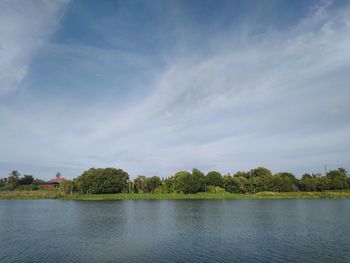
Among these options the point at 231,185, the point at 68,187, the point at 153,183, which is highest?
the point at 153,183

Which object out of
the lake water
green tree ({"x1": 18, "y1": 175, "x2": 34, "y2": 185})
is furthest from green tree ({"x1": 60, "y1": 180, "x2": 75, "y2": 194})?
the lake water

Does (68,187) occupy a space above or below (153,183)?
below

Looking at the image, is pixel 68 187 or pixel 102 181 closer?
pixel 68 187

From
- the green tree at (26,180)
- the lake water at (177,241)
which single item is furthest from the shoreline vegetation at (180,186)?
the lake water at (177,241)

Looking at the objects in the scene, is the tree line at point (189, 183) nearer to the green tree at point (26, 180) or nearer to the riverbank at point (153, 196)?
the riverbank at point (153, 196)

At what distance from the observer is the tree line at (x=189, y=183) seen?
133 m

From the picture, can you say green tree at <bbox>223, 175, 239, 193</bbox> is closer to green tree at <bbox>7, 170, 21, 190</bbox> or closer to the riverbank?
the riverbank

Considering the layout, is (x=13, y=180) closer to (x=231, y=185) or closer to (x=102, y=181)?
(x=102, y=181)

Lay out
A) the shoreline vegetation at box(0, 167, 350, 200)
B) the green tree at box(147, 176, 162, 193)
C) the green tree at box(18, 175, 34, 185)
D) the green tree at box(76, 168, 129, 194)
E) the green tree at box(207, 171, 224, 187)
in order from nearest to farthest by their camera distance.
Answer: the shoreline vegetation at box(0, 167, 350, 200)
the green tree at box(76, 168, 129, 194)
the green tree at box(147, 176, 162, 193)
the green tree at box(207, 171, 224, 187)
the green tree at box(18, 175, 34, 185)

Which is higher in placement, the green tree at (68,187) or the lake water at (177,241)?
the green tree at (68,187)

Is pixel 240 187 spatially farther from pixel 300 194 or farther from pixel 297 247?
pixel 297 247

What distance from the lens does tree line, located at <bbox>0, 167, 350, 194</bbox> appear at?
5231 inches

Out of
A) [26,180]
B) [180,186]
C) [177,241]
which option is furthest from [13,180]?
[177,241]

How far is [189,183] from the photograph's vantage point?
458 ft
